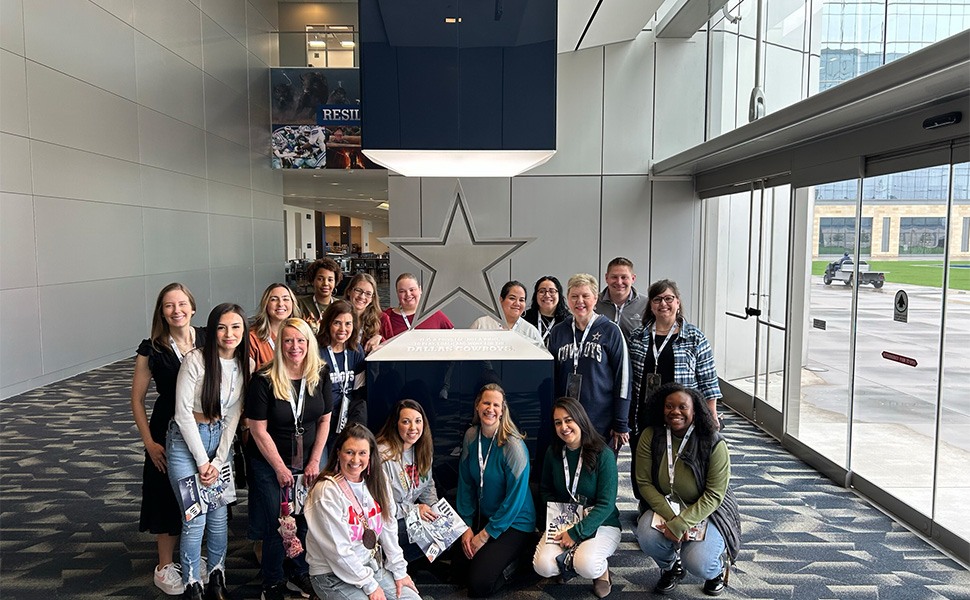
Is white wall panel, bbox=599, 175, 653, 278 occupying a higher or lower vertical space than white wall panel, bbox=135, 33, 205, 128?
lower

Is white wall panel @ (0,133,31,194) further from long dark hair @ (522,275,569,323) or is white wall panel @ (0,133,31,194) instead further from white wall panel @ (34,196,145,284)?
long dark hair @ (522,275,569,323)

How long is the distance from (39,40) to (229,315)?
7.50m

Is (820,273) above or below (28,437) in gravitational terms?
above

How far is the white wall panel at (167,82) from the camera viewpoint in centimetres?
1118

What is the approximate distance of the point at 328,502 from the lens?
313 centimetres

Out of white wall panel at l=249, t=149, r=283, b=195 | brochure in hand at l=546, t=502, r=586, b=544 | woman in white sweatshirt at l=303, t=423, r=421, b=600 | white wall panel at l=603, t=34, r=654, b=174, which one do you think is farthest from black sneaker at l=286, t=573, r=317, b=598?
white wall panel at l=249, t=149, r=283, b=195

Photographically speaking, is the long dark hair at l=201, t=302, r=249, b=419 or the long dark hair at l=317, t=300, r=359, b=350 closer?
the long dark hair at l=201, t=302, r=249, b=419

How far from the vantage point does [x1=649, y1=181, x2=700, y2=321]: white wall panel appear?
9.27 meters

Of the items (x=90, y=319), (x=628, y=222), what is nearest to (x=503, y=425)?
(x=628, y=222)

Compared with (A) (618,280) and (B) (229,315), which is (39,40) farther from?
(A) (618,280)

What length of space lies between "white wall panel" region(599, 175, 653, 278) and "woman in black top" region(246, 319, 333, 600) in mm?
6504

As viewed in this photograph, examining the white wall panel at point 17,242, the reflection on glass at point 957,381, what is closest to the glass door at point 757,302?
the reflection on glass at point 957,381

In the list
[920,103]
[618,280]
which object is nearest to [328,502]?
[618,280]

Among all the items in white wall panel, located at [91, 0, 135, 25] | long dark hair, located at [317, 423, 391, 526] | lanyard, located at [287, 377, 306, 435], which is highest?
white wall panel, located at [91, 0, 135, 25]
